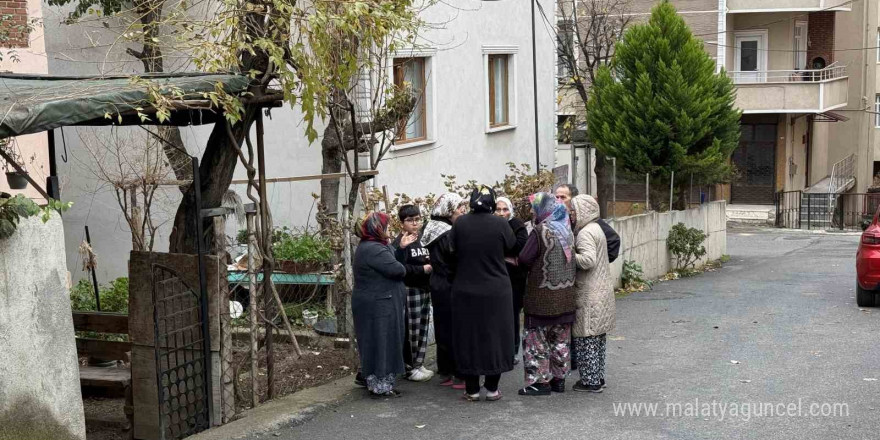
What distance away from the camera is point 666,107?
62.7ft

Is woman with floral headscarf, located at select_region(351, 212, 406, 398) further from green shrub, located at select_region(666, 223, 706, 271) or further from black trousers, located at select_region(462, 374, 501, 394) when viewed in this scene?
green shrub, located at select_region(666, 223, 706, 271)

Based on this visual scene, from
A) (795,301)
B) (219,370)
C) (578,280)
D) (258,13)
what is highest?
(258,13)

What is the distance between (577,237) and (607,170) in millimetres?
14178

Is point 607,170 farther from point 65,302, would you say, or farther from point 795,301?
point 65,302

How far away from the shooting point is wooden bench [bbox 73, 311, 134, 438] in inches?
309

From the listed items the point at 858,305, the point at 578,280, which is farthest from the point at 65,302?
the point at 858,305

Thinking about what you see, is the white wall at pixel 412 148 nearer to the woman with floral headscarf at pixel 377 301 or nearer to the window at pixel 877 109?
the woman with floral headscarf at pixel 377 301

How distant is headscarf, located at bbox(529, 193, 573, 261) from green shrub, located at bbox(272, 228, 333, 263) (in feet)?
14.3

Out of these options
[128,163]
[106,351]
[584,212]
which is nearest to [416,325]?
[584,212]

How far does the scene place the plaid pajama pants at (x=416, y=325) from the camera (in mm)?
8820

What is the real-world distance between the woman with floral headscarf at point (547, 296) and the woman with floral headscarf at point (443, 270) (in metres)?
0.64

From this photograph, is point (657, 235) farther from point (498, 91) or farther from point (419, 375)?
point (419, 375)

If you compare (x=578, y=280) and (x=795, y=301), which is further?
(x=795, y=301)

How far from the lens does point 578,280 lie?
823 cm
